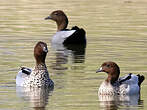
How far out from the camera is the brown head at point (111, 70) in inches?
671

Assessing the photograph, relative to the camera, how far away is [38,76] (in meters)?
17.9

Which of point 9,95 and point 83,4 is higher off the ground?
point 83,4

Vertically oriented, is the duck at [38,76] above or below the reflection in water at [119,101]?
above

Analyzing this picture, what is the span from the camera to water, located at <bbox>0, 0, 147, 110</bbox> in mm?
15914

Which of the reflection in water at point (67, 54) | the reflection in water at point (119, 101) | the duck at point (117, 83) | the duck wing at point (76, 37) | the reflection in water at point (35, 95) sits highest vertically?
the duck wing at point (76, 37)

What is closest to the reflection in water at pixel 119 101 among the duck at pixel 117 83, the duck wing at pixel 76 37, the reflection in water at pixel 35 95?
the duck at pixel 117 83

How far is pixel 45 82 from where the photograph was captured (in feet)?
58.2

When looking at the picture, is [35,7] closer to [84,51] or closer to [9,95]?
[84,51]

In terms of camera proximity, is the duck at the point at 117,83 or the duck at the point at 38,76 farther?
the duck at the point at 38,76

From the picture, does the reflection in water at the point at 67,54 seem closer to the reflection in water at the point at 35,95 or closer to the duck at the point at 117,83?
the reflection in water at the point at 35,95

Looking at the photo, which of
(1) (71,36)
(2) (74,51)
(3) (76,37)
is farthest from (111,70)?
(1) (71,36)

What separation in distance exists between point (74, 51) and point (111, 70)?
830 centimetres

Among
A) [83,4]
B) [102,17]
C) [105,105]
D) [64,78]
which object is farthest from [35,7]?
[105,105]

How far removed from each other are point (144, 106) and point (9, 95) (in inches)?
112
